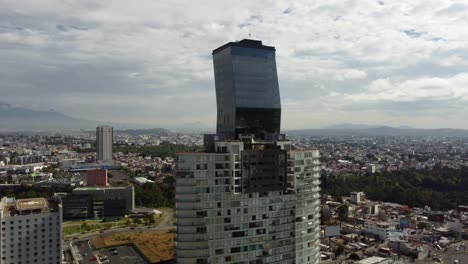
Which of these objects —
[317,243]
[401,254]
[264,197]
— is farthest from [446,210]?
[264,197]

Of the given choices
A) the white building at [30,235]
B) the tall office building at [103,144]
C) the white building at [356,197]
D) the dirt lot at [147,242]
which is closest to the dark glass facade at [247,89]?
the white building at [30,235]

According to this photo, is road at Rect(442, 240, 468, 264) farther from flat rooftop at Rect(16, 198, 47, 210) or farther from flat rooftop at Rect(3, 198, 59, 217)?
flat rooftop at Rect(16, 198, 47, 210)

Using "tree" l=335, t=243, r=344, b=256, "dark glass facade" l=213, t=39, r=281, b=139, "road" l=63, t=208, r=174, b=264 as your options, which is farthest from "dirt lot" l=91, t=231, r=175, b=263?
"dark glass facade" l=213, t=39, r=281, b=139

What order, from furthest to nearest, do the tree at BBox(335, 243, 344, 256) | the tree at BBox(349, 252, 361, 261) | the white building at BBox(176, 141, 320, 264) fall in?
the tree at BBox(335, 243, 344, 256), the tree at BBox(349, 252, 361, 261), the white building at BBox(176, 141, 320, 264)

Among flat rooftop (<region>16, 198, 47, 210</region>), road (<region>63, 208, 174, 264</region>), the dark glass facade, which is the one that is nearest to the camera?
the dark glass facade

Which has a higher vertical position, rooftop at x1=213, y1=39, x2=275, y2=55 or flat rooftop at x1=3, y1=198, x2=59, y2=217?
rooftop at x1=213, y1=39, x2=275, y2=55

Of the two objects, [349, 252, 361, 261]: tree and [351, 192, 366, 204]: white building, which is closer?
[349, 252, 361, 261]: tree

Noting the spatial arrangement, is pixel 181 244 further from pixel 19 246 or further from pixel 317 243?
pixel 19 246
